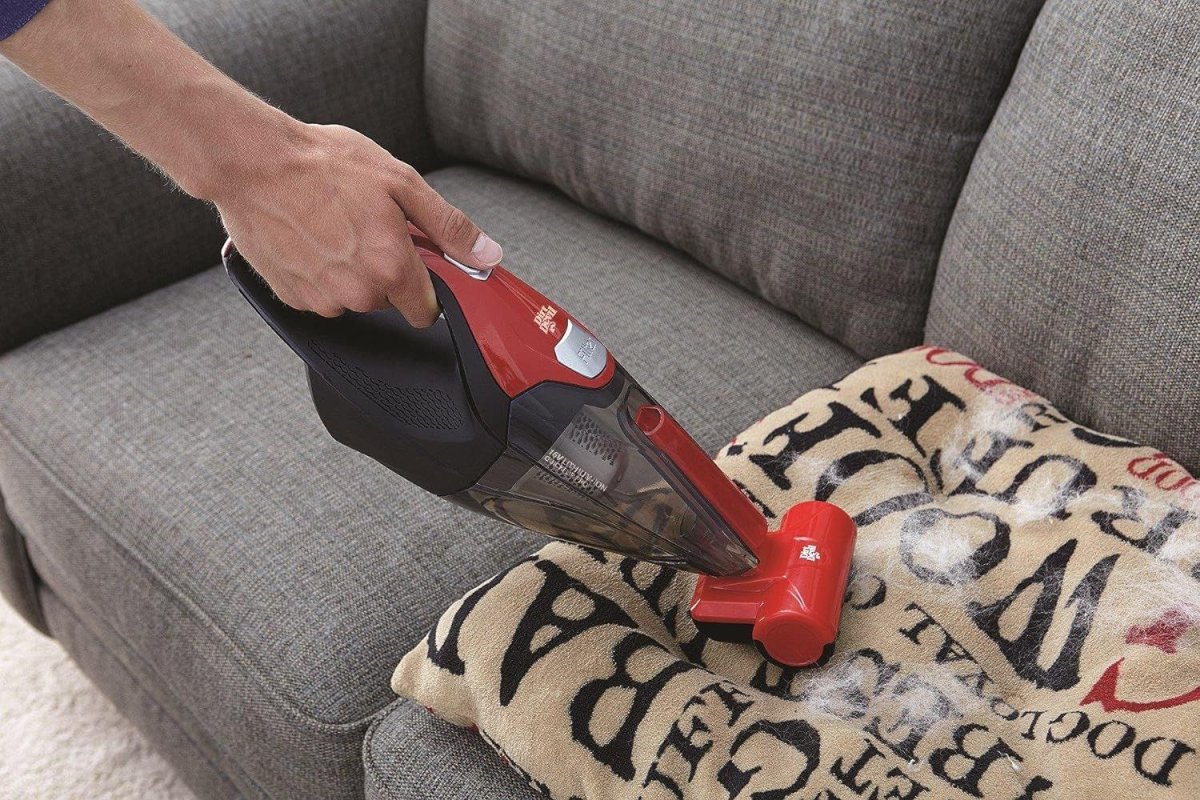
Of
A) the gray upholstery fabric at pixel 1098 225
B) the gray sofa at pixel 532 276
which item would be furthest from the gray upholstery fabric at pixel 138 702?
the gray upholstery fabric at pixel 1098 225

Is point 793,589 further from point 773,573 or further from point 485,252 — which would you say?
point 485,252

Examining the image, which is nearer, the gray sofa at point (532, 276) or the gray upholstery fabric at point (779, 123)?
the gray sofa at point (532, 276)

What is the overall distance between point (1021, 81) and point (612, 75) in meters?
0.49

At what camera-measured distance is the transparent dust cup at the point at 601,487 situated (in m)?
0.77

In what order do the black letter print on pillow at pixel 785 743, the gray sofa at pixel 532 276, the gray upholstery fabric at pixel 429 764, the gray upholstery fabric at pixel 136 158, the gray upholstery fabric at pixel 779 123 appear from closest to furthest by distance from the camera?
the black letter print on pillow at pixel 785 743
the gray upholstery fabric at pixel 429 764
the gray sofa at pixel 532 276
the gray upholstery fabric at pixel 779 123
the gray upholstery fabric at pixel 136 158

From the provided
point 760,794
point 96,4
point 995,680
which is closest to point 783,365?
point 995,680

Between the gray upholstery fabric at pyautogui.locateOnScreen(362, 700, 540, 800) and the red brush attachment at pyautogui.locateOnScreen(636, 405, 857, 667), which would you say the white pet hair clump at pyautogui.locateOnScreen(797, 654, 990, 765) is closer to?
the red brush attachment at pyautogui.locateOnScreen(636, 405, 857, 667)

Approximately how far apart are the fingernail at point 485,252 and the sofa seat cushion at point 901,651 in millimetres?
254

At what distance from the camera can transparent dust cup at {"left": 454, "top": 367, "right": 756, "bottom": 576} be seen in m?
0.77

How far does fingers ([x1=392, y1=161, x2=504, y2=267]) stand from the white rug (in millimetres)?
926

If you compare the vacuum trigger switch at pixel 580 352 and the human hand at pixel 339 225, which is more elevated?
the human hand at pixel 339 225

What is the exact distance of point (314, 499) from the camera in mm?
1073

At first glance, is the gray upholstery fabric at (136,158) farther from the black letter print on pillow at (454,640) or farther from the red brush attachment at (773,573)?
the red brush attachment at (773,573)

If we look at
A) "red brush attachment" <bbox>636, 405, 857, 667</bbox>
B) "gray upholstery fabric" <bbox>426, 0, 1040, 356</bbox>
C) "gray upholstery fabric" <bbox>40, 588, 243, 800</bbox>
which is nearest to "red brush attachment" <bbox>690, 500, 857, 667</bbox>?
"red brush attachment" <bbox>636, 405, 857, 667</bbox>
